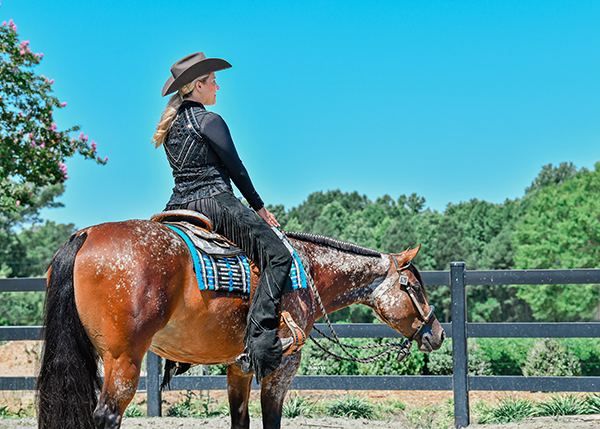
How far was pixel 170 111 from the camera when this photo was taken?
3.59 metres

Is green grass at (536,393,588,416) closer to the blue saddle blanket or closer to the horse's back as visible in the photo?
the blue saddle blanket

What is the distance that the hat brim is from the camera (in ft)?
11.8

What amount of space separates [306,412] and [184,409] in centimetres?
139

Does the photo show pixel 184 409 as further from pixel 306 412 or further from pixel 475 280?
pixel 475 280

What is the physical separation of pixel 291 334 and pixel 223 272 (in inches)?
25.3

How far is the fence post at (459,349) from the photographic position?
582cm

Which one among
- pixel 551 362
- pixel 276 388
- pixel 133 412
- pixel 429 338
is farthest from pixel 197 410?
pixel 551 362

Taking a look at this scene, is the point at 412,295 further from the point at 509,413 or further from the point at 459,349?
the point at 509,413

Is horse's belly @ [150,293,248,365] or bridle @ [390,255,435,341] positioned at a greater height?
bridle @ [390,255,435,341]

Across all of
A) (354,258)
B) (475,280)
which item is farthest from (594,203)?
(354,258)

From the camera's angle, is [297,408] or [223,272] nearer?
[223,272]

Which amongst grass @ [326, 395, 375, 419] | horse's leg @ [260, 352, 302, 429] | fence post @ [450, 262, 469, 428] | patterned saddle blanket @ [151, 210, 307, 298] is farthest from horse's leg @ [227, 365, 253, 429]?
fence post @ [450, 262, 469, 428]

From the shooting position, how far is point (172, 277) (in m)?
3.07

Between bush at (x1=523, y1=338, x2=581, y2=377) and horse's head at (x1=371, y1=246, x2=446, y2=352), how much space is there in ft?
20.0
